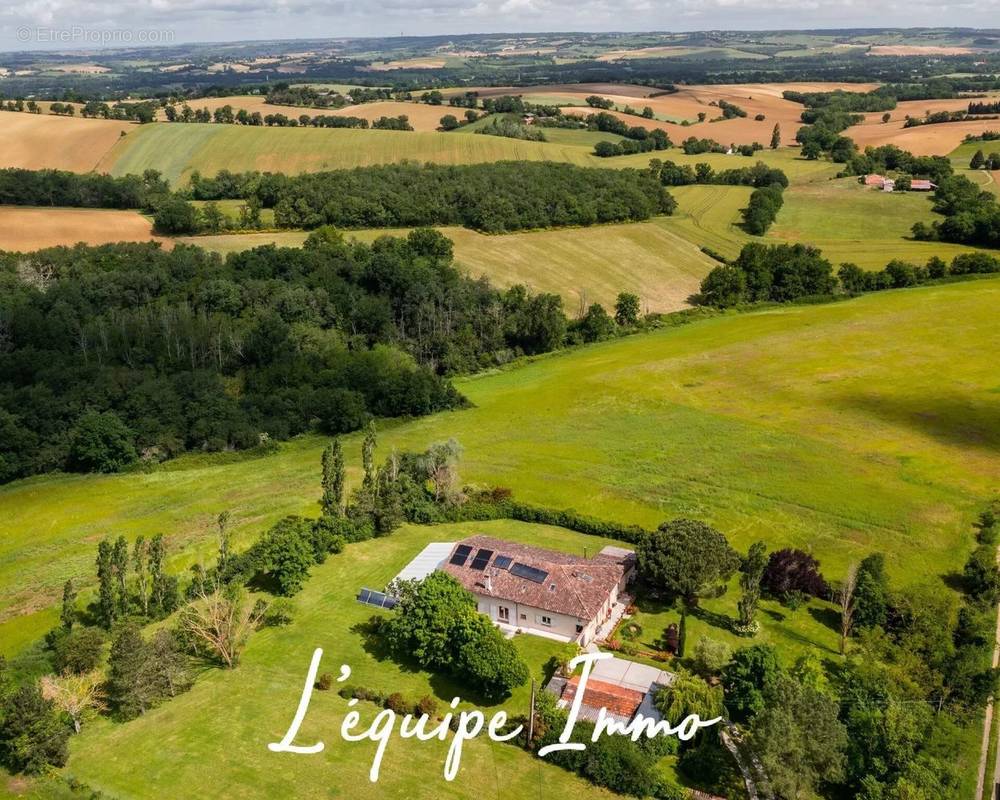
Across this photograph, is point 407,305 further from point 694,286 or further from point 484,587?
A: point 484,587

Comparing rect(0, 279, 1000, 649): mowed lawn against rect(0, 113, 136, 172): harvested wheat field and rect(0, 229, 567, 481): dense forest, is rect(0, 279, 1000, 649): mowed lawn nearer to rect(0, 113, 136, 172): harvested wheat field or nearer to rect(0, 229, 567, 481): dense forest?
rect(0, 229, 567, 481): dense forest

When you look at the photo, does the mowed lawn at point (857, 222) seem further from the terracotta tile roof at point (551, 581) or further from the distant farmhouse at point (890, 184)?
the terracotta tile roof at point (551, 581)

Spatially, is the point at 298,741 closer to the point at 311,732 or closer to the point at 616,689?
the point at 311,732

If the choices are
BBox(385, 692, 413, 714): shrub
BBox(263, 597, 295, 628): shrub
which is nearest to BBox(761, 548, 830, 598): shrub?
BBox(385, 692, 413, 714): shrub

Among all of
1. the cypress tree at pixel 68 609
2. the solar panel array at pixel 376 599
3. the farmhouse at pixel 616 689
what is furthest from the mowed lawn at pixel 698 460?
the farmhouse at pixel 616 689

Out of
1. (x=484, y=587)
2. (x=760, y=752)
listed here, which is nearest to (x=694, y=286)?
(x=484, y=587)

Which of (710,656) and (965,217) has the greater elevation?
(965,217)

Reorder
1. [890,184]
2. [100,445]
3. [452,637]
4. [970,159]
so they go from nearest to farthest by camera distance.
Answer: [452,637], [100,445], [890,184], [970,159]

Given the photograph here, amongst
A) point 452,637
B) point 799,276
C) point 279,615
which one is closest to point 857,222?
point 799,276
